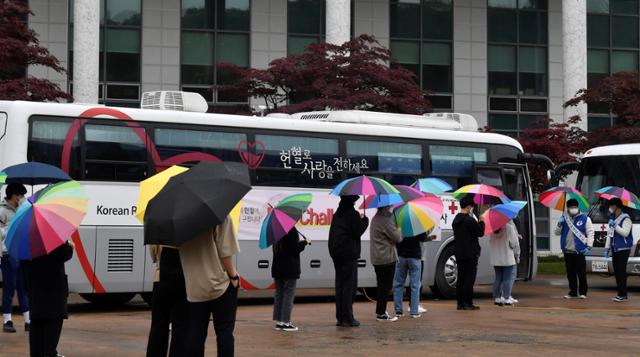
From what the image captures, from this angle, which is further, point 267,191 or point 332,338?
point 267,191

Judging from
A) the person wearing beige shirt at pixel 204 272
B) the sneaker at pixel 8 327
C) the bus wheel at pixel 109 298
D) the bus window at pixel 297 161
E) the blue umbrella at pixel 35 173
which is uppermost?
the bus window at pixel 297 161

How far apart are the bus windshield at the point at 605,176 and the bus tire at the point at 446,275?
4.96 m

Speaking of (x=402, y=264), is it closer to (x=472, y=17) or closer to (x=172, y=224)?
(x=172, y=224)

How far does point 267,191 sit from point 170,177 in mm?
9845

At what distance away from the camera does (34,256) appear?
406 inches

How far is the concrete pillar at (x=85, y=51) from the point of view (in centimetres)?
3162

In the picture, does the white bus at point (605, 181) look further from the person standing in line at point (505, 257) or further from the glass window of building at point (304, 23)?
the glass window of building at point (304, 23)

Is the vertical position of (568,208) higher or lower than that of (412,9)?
lower

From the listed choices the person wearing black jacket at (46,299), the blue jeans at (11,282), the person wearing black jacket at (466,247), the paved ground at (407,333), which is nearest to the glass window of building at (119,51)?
the paved ground at (407,333)

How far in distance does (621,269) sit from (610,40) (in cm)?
2047

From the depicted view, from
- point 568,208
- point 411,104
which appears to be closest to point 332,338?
point 568,208

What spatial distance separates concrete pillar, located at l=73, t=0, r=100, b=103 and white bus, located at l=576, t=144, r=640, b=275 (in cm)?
1375

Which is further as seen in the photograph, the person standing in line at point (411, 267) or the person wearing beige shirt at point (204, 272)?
the person standing in line at point (411, 267)

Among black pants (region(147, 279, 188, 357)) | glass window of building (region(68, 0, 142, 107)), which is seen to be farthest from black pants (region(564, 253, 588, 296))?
glass window of building (region(68, 0, 142, 107))
